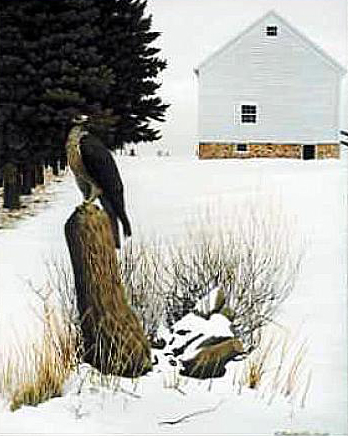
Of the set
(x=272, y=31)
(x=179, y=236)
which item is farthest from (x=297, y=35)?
(x=179, y=236)

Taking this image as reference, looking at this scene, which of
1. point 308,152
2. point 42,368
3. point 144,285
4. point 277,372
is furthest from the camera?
point 308,152

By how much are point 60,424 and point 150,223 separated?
33.2 inches

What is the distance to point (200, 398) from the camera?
2.69 metres

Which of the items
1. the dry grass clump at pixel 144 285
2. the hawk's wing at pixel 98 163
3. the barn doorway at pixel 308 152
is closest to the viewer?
the hawk's wing at pixel 98 163

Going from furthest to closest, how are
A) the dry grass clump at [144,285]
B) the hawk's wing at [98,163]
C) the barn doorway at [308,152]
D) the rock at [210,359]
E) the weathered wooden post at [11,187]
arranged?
the weathered wooden post at [11,187], the barn doorway at [308,152], the dry grass clump at [144,285], the rock at [210,359], the hawk's wing at [98,163]

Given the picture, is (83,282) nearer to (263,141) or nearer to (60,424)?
(60,424)

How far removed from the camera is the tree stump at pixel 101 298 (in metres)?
2.63

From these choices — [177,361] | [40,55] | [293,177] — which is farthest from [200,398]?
→ [40,55]

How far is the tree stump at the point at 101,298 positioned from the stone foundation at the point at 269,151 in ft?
2.34

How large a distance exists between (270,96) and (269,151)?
0.56 feet

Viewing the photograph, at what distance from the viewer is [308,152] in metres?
3.21

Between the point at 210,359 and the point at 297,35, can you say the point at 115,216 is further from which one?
the point at 297,35

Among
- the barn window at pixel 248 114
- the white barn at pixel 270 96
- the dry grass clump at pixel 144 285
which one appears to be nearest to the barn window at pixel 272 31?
the white barn at pixel 270 96

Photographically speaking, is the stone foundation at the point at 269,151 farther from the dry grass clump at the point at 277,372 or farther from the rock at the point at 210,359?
the rock at the point at 210,359
